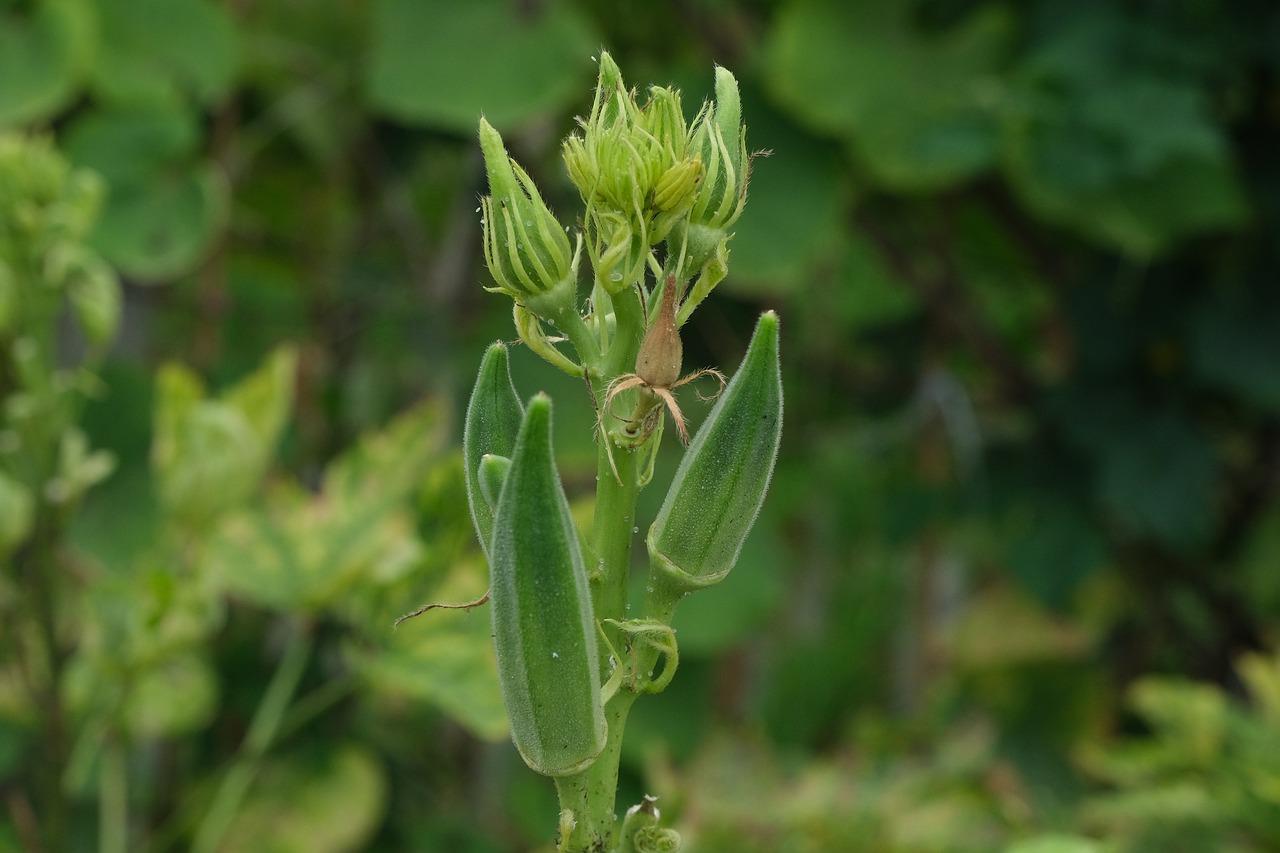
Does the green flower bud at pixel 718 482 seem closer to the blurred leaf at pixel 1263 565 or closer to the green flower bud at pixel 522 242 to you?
the green flower bud at pixel 522 242

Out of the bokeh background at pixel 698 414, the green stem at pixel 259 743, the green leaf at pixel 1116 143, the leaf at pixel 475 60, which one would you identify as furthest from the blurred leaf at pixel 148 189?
the green leaf at pixel 1116 143

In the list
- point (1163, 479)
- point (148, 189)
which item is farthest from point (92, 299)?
point (1163, 479)

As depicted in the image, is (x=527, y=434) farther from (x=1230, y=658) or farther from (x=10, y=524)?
(x=1230, y=658)

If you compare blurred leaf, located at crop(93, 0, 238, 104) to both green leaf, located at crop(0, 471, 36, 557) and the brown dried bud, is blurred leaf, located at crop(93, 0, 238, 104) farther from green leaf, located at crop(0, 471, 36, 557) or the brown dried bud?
the brown dried bud

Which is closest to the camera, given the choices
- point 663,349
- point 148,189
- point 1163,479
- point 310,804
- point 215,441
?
point 663,349

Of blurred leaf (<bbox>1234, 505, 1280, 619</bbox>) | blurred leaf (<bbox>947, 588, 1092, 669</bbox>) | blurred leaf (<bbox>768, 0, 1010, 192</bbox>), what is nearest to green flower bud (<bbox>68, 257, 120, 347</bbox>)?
blurred leaf (<bbox>768, 0, 1010, 192</bbox>)

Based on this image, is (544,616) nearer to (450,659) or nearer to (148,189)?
(450,659)

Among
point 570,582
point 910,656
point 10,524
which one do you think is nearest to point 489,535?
point 570,582
